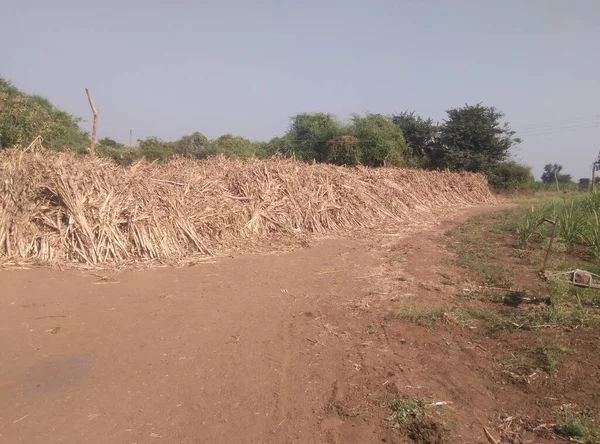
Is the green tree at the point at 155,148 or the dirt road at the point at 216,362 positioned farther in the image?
the green tree at the point at 155,148

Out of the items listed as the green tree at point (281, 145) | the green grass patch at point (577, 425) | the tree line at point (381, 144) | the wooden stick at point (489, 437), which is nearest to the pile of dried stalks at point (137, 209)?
the wooden stick at point (489, 437)

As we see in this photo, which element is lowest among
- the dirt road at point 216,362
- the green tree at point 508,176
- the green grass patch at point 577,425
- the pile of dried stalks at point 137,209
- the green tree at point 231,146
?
the dirt road at point 216,362

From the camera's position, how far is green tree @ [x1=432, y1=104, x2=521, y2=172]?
25859mm

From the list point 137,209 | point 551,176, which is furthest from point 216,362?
point 551,176

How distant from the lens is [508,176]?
2658cm

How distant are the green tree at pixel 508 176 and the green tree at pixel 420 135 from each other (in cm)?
412

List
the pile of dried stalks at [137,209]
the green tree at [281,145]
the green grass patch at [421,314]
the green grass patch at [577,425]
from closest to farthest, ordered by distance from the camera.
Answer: the green grass patch at [577,425]
the green grass patch at [421,314]
the pile of dried stalks at [137,209]
the green tree at [281,145]

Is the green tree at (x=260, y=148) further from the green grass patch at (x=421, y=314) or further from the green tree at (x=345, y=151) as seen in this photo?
the green grass patch at (x=421, y=314)

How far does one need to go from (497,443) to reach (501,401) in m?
0.52

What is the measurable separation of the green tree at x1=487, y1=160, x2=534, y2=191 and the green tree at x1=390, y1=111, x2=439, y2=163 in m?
4.12

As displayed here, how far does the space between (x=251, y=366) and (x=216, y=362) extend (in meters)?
0.32

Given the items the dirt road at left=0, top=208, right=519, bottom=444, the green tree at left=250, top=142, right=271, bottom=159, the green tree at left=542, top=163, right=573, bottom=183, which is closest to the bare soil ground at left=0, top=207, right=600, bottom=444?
the dirt road at left=0, top=208, right=519, bottom=444

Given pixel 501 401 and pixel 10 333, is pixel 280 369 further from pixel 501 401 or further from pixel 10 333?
pixel 10 333

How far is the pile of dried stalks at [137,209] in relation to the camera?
7023 millimetres
